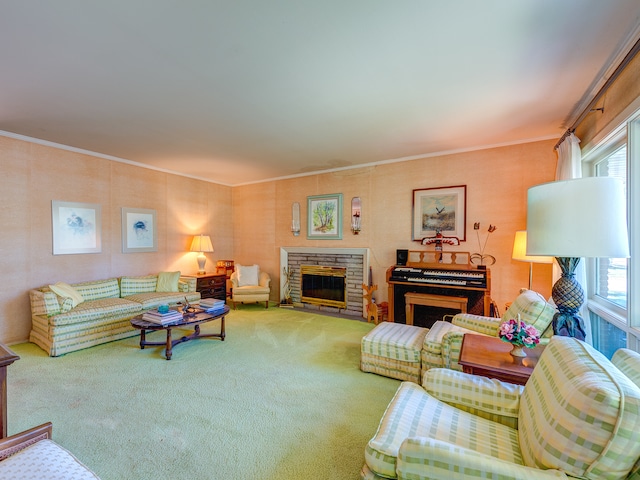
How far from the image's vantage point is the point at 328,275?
536cm

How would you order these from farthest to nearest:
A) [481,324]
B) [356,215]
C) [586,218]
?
[356,215], [481,324], [586,218]

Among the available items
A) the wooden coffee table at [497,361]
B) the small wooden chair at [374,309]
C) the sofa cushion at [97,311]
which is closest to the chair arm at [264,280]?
the small wooden chair at [374,309]

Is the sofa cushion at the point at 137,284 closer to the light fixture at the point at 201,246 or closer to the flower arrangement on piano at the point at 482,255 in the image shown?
the light fixture at the point at 201,246

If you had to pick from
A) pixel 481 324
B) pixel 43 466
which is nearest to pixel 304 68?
pixel 43 466

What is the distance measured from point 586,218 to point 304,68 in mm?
2059

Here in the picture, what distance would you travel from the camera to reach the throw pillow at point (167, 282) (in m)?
4.73

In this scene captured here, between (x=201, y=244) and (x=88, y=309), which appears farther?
(x=201, y=244)

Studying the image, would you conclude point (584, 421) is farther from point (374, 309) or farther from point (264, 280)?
point (264, 280)

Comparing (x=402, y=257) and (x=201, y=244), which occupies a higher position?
(x=201, y=244)

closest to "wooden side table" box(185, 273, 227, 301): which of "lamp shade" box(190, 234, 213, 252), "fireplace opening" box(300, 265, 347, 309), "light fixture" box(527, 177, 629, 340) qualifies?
"lamp shade" box(190, 234, 213, 252)

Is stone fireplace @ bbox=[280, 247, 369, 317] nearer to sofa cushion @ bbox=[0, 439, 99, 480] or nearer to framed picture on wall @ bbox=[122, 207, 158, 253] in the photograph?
framed picture on wall @ bbox=[122, 207, 158, 253]

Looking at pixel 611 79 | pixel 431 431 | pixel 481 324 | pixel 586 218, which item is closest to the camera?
pixel 431 431

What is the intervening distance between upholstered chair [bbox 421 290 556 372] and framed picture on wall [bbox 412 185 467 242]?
165cm

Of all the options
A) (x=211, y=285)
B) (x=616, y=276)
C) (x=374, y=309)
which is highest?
(x=616, y=276)
